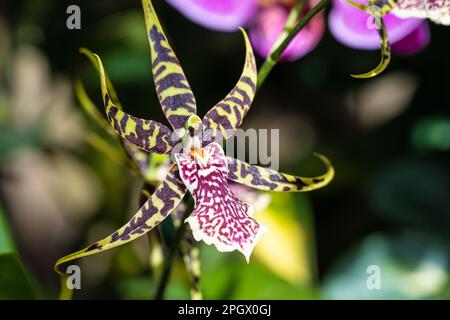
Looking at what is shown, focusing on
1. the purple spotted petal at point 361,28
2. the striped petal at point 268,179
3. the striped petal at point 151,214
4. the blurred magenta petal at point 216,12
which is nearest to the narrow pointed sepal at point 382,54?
the striped petal at point 268,179

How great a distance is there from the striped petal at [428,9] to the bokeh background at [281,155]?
1.41ft

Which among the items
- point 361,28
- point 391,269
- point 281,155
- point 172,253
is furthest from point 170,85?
point 281,155

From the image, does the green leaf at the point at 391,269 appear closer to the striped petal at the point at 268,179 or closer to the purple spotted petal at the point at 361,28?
the purple spotted petal at the point at 361,28

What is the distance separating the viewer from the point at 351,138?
139 centimetres

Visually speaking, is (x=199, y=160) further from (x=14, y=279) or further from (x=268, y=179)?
(x=14, y=279)

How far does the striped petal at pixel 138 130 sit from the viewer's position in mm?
560

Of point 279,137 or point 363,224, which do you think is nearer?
point 363,224

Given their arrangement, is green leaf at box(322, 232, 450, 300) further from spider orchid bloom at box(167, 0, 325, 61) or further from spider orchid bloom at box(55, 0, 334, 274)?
spider orchid bloom at box(55, 0, 334, 274)

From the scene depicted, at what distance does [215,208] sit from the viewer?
1.92 ft

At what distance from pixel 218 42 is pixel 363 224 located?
18.9 inches
